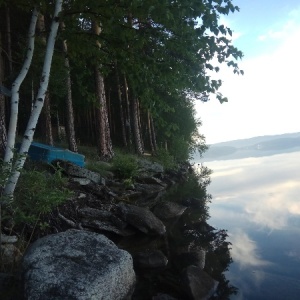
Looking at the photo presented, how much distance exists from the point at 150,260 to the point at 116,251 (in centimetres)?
256

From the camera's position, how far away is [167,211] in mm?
13578

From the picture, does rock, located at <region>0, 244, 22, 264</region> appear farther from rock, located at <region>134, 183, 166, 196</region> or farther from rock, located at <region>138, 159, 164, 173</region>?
rock, located at <region>138, 159, 164, 173</region>

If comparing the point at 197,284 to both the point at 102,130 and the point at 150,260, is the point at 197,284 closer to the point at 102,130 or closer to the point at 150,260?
the point at 150,260

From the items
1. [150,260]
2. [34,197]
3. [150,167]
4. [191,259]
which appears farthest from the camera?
[150,167]

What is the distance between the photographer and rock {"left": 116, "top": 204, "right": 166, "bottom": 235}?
10.8 m

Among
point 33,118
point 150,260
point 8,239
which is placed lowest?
point 150,260

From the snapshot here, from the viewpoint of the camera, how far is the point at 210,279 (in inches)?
279

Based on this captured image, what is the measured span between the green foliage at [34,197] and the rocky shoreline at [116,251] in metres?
0.68

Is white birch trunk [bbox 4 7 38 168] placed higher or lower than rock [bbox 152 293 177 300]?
higher

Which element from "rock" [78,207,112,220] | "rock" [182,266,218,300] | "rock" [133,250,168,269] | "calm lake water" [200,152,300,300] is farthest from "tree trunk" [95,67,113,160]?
"rock" [182,266,218,300]

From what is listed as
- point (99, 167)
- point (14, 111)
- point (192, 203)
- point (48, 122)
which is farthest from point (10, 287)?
point (48, 122)

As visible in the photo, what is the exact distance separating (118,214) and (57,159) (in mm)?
4437

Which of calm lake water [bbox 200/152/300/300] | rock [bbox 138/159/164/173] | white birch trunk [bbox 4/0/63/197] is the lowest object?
calm lake water [bbox 200/152/300/300]

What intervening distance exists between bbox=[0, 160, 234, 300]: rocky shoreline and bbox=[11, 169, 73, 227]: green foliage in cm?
68
